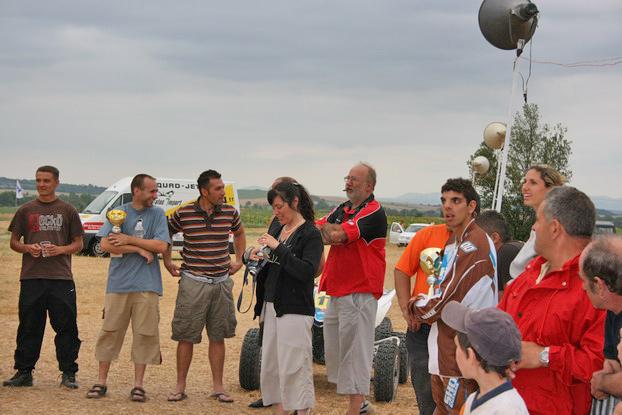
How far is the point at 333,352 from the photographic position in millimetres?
6449

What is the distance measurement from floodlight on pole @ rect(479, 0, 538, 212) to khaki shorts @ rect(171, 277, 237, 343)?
10.4 ft

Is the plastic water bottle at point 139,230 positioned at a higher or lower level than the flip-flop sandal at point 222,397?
higher

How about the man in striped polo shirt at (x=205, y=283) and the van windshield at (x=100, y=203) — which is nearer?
the man in striped polo shirt at (x=205, y=283)

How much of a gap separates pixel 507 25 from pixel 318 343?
3998mm

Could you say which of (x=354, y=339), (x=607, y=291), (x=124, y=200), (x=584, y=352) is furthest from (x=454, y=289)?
(x=124, y=200)

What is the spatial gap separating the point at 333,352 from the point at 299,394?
0.73 metres

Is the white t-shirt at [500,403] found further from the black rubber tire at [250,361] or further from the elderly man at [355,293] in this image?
the black rubber tire at [250,361]

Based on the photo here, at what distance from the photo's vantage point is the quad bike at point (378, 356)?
23.9ft

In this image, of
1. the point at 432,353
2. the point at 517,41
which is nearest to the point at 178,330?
the point at 432,353

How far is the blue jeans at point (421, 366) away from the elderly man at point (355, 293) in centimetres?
112

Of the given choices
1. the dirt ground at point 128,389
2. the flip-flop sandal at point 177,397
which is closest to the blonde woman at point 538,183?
the dirt ground at point 128,389

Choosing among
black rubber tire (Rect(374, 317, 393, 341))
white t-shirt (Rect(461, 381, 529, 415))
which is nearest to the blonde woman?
white t-shirt (Rect(461, 381, 529, 415))

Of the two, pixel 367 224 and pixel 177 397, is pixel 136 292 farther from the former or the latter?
pixel 367 224

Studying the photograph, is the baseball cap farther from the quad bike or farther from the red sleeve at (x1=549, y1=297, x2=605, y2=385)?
the quad bike
